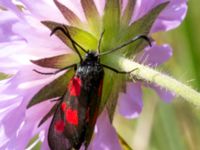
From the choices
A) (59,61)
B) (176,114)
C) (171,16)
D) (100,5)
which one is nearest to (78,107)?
(59,61)

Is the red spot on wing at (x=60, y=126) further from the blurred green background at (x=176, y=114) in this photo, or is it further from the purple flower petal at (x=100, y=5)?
the blurred green background at (x=176, y=114)

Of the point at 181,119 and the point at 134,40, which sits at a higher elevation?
the point at 134,40

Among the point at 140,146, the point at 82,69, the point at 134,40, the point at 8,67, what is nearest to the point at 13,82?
the point at 8,67

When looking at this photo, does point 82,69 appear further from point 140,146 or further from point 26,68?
point 140,146

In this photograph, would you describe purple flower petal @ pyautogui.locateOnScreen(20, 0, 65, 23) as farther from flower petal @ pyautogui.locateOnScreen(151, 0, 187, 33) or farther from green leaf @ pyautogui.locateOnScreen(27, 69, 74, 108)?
flower petal @ pyautogui.locateOnScreen(151, 0, 187, 33)

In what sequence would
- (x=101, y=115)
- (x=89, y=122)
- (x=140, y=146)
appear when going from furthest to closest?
(x=140, y=146)
(x=101, y=115)
(x=89, y=122)

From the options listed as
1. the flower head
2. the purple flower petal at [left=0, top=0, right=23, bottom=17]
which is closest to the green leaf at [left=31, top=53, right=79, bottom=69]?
the flower head

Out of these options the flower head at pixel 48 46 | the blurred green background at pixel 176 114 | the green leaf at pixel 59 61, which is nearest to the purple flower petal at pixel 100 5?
the flower head at pixel 48 46

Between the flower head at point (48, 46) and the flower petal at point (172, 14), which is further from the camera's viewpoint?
the flower petal at point (172, 14)
